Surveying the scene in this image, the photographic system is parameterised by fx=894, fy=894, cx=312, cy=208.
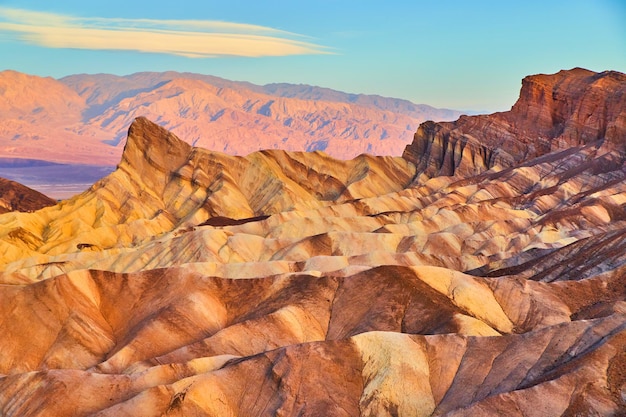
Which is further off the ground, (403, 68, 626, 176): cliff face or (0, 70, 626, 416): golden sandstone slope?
(403, 68, 626, 176): cliff face

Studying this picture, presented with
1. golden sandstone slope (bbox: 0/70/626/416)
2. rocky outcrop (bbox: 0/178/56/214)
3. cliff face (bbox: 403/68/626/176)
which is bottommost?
rocky outcrop (bbox: 0/178/56/214)

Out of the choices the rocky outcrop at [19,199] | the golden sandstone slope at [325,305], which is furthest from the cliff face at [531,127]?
the rocky outcrop at [19,199]

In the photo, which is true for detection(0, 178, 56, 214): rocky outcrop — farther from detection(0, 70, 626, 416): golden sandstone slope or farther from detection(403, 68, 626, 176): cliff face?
detection(403, 68, 626, 176): cliff face

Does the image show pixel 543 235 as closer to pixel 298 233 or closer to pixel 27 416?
pixel 298 233

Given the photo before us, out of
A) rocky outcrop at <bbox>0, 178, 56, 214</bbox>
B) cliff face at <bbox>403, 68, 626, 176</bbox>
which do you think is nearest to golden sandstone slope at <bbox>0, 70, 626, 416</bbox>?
cliff face at <bbox>403, 68, 626, 176</bbox>

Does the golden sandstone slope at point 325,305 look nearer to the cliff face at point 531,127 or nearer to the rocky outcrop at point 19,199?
the cliff face at point 531,127

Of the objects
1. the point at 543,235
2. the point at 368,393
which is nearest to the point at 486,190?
the point at 543,235

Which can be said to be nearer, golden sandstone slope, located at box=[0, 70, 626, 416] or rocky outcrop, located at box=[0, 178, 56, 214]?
golden sandstone slope, located at box=[0, 70, 626, 416]
